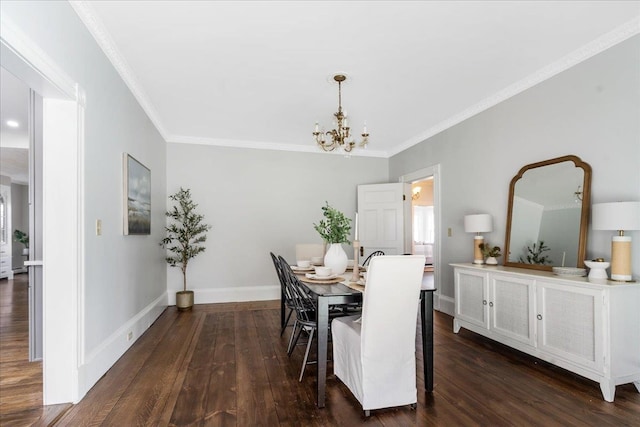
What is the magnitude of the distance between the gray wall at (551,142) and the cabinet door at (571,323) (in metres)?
0.50

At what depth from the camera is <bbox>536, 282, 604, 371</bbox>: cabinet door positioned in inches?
89.7

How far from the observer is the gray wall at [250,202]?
523cm

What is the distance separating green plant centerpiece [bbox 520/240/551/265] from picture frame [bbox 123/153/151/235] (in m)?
3.94

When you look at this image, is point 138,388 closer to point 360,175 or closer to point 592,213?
point 592,213

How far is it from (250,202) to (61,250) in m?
3.44

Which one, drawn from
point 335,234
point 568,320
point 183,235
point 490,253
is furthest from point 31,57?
point 490,253

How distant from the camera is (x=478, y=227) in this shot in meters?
3.62

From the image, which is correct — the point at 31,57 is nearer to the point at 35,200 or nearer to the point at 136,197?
the point at 35,200

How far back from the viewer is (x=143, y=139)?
12.6 ft

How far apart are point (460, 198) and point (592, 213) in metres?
1.70

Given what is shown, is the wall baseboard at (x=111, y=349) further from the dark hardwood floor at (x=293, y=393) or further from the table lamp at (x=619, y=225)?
the table lamp at (x=619, y=225)

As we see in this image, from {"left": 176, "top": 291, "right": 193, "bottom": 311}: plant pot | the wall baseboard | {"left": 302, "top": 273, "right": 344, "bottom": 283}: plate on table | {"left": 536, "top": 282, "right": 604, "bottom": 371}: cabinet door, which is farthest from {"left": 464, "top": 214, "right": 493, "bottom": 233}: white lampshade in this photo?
{"left": 176, "top": 291, "right": 193, "bottom": 311}: plant pot

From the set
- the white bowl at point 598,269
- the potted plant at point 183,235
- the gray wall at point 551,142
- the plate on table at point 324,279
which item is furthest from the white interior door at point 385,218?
the white bowl at point 598,269

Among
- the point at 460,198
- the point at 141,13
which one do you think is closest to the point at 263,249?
the point at 460,198
